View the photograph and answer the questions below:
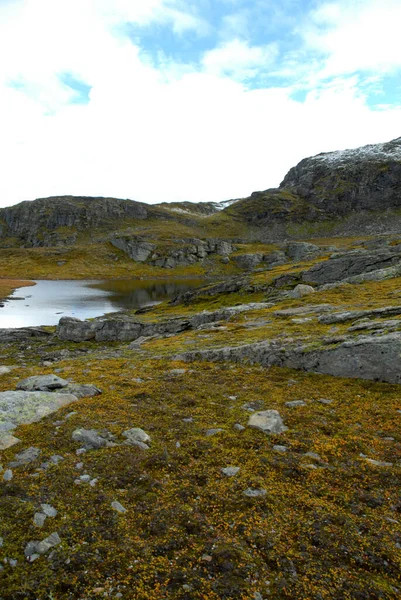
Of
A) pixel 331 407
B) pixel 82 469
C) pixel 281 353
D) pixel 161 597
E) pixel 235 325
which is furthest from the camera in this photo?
pixel 235 325

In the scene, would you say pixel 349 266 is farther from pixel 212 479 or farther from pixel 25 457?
pixel 25 457

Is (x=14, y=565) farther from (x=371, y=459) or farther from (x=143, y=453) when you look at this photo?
(x=371, y=459)

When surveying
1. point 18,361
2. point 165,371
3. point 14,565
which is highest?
point 14,565

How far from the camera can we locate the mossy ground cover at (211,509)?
5129 mm

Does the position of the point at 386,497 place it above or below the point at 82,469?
below

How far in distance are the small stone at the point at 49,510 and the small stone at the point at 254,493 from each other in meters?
3.91

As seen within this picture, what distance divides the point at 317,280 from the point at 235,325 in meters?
35.2

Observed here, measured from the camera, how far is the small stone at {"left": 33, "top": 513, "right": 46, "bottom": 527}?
6.04 metres

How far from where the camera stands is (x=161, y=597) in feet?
16.0

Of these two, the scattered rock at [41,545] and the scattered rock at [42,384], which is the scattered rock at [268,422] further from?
the scattered rock at [42,384]

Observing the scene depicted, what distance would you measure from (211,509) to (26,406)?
7.35 meters

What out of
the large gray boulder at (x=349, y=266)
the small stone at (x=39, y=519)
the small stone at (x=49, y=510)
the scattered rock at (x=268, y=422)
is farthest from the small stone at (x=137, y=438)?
the large gray boulder at (x=349, y=266)

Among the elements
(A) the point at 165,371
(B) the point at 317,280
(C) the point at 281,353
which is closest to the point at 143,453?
(A) the point at 165,371

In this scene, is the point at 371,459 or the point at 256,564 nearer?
the point at 256,564
